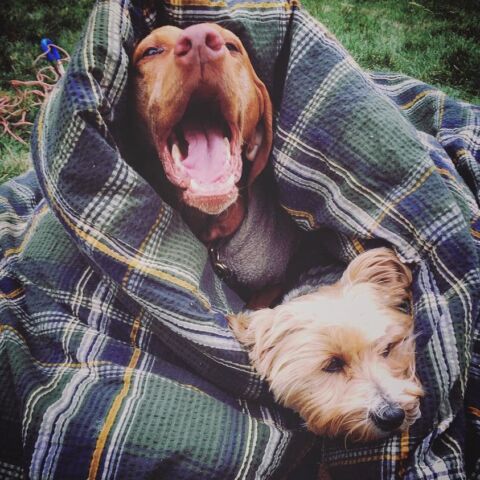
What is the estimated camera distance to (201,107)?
1833mm

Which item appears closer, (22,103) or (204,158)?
(204,158)

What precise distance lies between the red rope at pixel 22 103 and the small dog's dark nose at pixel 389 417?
107 inches

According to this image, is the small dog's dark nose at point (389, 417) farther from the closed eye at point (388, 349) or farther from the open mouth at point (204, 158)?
the open mouth at point (204, 158)

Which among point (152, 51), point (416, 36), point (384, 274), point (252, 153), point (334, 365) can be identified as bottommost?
point (334, 365)

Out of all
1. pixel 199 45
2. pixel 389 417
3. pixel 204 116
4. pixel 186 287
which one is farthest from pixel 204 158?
pixel 389 417

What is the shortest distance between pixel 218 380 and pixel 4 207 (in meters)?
1.47

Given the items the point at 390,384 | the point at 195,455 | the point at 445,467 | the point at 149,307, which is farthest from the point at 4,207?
the point at 445,467

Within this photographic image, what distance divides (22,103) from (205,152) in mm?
2051

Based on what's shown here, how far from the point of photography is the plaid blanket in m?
1.33

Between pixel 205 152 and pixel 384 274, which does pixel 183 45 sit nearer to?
pixel 205 152

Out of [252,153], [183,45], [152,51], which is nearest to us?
[183,45]

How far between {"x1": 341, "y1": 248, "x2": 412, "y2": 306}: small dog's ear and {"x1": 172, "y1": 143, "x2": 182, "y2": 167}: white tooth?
819 mm

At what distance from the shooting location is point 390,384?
1.54m

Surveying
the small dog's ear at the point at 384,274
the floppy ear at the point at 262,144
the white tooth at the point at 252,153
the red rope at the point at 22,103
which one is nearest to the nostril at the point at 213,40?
the floppy ear at the point at 262,144
